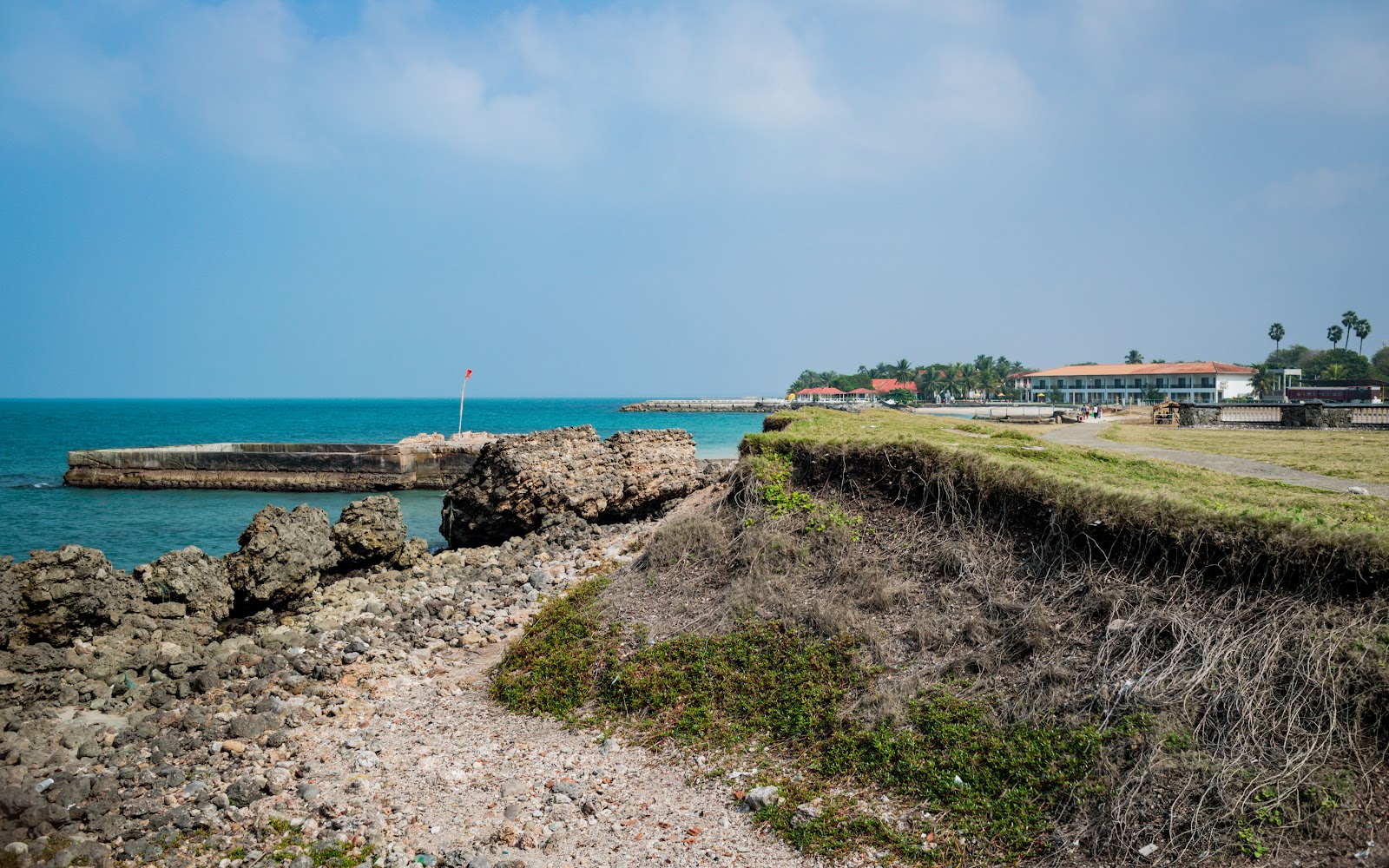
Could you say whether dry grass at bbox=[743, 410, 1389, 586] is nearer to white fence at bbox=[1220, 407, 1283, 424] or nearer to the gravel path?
the gravel path

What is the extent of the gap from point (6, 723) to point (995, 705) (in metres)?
10.6

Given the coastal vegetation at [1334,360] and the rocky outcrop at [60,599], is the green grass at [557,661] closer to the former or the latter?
the rocky outcrop at [60,599]

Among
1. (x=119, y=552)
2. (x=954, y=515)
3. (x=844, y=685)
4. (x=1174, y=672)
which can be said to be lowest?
(x=119, y=552)

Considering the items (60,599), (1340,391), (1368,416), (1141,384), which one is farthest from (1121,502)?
(1141,384)

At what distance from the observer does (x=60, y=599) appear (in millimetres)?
11352

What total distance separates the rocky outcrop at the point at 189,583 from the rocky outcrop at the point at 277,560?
35cm

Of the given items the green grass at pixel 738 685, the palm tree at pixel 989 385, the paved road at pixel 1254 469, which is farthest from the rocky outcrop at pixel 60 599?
the palm tree at pixel 989 385

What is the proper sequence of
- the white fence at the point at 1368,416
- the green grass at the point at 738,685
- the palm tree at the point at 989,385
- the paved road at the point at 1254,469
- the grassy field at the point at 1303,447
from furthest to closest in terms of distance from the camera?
the palm tree at the point at 989,385, the white fence at the point at 1368,416, the grassy field at the point at 1303,447, the paved road at the point at 1254,469, the green grass at the point at 738,685

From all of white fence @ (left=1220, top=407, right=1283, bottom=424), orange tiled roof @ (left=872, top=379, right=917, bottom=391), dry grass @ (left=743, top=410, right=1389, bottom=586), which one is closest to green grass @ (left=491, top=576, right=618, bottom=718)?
dry grass @ (left=743, top=410, right=1389, bottom=586)

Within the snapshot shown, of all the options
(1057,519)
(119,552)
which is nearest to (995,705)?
(1057,519)

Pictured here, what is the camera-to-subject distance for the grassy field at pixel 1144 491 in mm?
6840

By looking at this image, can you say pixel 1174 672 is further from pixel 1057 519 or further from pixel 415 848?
pixel 415 848

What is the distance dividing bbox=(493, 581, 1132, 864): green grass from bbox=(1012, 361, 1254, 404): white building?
91913mm

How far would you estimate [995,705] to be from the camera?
675 cm
